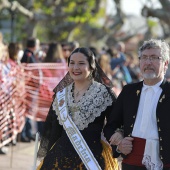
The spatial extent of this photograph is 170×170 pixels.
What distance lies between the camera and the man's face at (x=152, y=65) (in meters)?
4.54

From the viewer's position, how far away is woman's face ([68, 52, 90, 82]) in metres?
5.30

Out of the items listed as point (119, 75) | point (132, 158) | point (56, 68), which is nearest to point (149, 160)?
point (132, 158)

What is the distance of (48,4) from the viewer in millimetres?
27875

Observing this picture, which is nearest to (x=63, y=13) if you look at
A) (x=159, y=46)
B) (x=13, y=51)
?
(x=13, y=51)

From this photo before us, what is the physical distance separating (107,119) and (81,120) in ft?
0.70

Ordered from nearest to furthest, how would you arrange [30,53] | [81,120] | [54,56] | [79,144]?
[79,144], [81,120], [30,53], [54,56]

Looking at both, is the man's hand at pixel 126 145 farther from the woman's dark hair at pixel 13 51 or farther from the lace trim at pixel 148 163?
the woman's dark hair at pixel 13 51

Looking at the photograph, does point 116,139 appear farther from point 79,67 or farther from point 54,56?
point 54,56

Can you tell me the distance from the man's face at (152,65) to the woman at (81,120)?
1.93 feet

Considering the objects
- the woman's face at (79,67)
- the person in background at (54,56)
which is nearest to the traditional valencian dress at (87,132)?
the woman's face at (79,67)

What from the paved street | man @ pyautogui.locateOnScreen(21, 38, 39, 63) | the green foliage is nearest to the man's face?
the paved street

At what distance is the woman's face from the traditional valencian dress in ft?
0.44

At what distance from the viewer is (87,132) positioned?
17.1ft

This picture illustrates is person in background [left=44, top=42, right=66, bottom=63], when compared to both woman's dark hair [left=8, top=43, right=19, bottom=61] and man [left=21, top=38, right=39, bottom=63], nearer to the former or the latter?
man [left=21, top=38, right=39, bottom=63]
